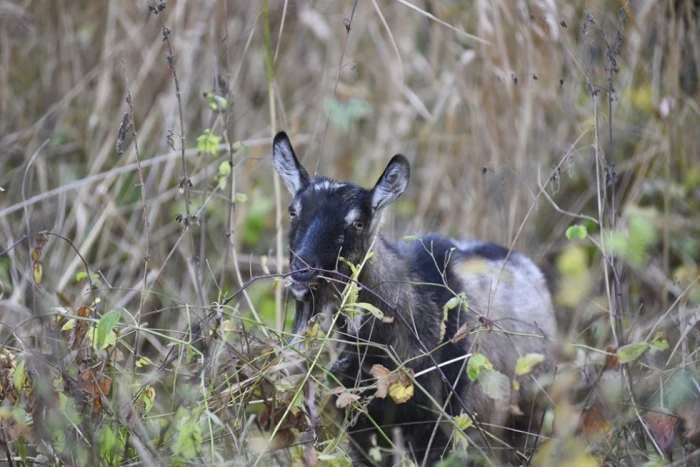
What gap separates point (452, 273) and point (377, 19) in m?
3.23

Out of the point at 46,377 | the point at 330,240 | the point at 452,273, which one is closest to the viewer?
the point at 46,377

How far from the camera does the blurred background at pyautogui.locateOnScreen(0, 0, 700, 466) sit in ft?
19.1

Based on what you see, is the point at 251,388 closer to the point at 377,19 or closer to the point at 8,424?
the point at 8,424

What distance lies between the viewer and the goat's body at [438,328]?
3.99 m

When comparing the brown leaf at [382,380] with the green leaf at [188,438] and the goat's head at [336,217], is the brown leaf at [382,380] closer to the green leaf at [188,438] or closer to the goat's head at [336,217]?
the goat's head at [336,217]

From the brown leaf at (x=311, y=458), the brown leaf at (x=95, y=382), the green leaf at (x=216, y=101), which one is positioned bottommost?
the brown leaf at (x=311, y=458)

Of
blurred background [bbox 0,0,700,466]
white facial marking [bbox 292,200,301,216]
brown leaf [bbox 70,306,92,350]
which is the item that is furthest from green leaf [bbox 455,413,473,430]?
Result: blurred background [bbox 0,0,700,466]

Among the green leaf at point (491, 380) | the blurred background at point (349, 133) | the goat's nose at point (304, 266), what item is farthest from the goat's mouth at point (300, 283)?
the blurred background at point (349, 133)

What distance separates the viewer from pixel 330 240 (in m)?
3.83

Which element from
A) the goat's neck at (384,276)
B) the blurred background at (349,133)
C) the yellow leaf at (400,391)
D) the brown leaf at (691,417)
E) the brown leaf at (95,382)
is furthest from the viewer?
the blurred background at (349,133)

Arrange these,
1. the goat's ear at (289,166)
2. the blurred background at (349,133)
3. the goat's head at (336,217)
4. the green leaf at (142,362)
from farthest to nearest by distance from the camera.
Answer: the blurred background at (349,133) < the goat's ear at (289,166) < the goat's head at (336,217) < the green leaf at (142,362)

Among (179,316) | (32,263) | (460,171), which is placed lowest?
(179,316)

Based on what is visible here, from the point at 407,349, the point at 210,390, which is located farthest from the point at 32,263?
the point at 407,349

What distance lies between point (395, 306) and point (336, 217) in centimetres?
50
